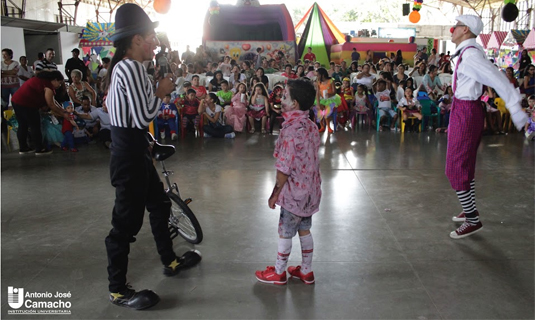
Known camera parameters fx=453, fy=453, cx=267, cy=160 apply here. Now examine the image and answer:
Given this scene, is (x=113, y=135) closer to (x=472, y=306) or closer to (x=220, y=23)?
(x=472, y=306)

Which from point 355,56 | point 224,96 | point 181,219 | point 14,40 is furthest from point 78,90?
point 355,56

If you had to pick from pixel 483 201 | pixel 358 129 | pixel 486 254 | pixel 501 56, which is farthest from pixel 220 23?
pixel 486 254

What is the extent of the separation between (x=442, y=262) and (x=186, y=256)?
5.88ft

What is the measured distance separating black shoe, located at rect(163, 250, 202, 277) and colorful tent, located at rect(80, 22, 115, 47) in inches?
A: 552

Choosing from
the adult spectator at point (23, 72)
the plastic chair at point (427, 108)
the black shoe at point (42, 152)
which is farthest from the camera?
the adult spectator at point (23, 72)

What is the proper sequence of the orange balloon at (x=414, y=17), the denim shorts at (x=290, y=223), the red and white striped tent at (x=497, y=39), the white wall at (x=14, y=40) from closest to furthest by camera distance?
the denim shorts at (x=290, y=223) → the white wall at (x=14, y=40) → the orange balloon at (x=414, y=17) → the red and white striped tent at (x=497, y=39)

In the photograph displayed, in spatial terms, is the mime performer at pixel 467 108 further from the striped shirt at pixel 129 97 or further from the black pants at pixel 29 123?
the black pants at pixel 29 123

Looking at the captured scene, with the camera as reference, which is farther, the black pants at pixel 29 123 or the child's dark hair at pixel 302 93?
the black pants at pixel 29 123

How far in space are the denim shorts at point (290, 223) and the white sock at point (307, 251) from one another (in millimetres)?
77

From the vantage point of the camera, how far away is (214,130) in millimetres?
8180

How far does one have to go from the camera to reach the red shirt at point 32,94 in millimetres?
6609

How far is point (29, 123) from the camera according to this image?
6.77 meters

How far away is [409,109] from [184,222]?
6.31 m

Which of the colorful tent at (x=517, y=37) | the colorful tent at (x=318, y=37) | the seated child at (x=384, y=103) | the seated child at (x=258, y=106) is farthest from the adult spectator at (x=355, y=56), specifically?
the seated child at (x=258, y=106)
